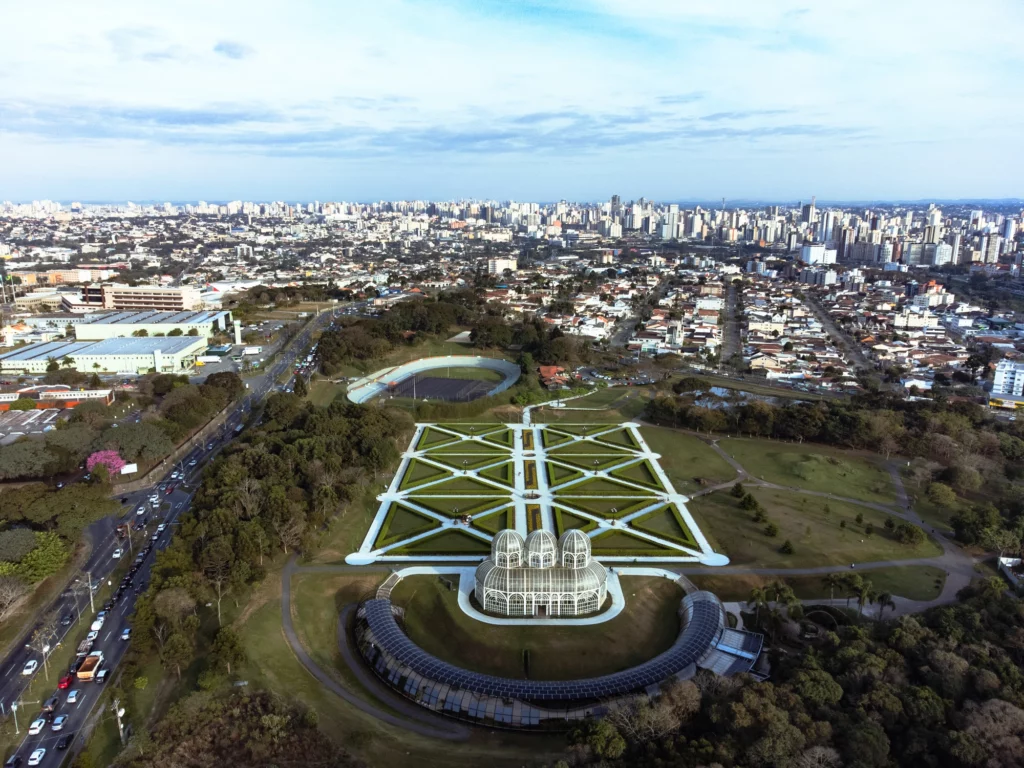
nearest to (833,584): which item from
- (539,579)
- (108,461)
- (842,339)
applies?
(539,579)

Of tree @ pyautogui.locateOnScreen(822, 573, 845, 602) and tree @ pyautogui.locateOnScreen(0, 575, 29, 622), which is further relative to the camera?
tree @ pyautogui.locateOnScreen(822, 573, 845, 602)

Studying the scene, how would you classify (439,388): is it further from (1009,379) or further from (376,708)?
(1009,379)

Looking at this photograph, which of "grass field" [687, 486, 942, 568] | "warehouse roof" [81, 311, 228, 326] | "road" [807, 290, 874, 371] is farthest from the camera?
"warehouse roof" [81, 311, 228, 326]

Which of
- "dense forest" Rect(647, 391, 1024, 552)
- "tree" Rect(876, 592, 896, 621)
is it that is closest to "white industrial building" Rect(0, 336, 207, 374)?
"dense forest" Rect(647, 391, 1024, 552)

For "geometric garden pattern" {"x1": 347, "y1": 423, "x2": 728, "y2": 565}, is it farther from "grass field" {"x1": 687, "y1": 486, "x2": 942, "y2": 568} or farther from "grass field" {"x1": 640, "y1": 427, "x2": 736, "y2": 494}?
"grass field" {"x1": 687, "y1": 486, "x2": 942, "y2": 568}

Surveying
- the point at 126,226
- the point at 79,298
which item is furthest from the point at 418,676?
the point at 126,226

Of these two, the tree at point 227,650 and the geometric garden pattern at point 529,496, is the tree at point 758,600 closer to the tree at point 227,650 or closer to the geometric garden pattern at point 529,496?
the geometric garden pattern at point 529,496

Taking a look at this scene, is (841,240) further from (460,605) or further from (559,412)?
(460,605)

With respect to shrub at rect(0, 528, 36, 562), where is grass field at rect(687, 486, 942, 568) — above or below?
below
